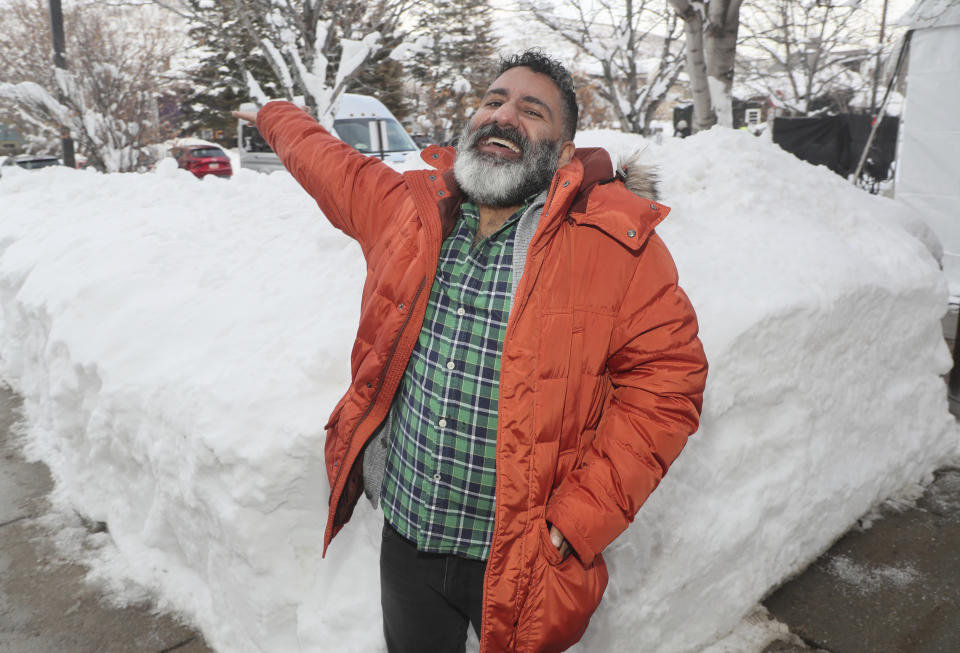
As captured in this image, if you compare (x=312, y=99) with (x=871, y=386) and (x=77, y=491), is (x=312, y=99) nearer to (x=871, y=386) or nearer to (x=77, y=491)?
(x=77, y=491)

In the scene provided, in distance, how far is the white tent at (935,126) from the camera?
8.55 metres

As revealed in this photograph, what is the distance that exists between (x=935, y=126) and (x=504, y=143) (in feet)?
30.1

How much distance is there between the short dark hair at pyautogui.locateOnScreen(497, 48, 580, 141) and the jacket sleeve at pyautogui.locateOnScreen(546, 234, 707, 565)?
1.80ft

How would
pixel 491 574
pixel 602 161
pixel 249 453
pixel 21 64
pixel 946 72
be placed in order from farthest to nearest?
pixel 21 64 → pixel 946 72 → pixel 249 453 → pixel 602 161 → pixel 491 574

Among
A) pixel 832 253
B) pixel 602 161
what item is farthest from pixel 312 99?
pixel 602 161

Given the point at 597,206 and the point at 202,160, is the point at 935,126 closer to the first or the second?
the point at 597,206

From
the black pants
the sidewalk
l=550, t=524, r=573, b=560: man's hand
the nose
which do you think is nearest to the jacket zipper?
the black pants

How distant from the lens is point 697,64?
7285 millimetres

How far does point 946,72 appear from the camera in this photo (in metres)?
8.62

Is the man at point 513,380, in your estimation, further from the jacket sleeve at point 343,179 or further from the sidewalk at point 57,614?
the sidewalk at point 57,614

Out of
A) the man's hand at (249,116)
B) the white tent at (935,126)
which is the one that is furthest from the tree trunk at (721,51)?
the man's hand at (249,116)

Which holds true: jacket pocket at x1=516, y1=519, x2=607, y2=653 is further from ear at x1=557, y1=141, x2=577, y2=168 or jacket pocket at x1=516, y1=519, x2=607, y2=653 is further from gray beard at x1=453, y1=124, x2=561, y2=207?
→ ear at x1=557, y1=141, x2=577, y2=168

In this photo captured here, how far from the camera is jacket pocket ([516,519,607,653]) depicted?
5.79 feet

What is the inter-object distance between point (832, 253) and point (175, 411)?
3.42 m
